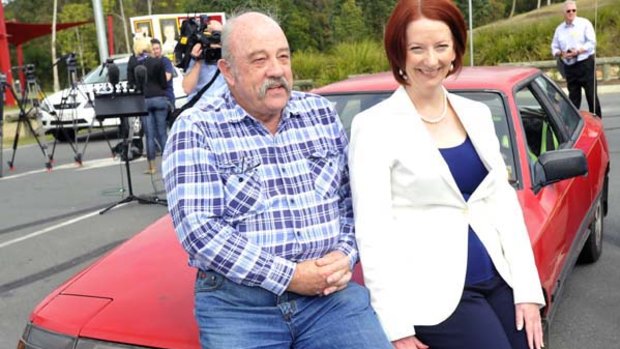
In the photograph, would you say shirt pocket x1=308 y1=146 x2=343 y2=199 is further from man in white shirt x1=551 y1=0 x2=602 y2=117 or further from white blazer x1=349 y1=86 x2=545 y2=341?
man in white shirt x1=551 y1=0 x2=602 y2=117

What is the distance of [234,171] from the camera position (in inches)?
88.4

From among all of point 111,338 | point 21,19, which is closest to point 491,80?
point 111,338

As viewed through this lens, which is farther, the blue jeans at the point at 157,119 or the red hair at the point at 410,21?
the blue jeans at the point at 157,119

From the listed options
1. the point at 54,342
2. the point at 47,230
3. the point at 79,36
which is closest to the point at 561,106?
the point at 54,342

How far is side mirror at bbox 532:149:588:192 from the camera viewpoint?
10.2 ft

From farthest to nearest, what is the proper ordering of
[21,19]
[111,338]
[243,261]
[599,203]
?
[21,19] → [599,203] → [111,338] → [243,261]

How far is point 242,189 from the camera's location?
7.27ft

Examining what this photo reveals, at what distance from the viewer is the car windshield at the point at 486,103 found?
3268 millimetres

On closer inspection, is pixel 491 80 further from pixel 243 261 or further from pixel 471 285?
pixel 243 261

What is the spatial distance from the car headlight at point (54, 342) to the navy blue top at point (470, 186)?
114 centimetres

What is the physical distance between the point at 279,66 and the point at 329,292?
794 mm

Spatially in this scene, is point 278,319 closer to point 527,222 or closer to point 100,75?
point 527,222

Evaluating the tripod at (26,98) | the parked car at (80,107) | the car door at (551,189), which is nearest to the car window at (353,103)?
the car door at (551,189)

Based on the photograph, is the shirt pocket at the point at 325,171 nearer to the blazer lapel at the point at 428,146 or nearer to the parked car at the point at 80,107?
the blazer lapel at the point at 428,146
